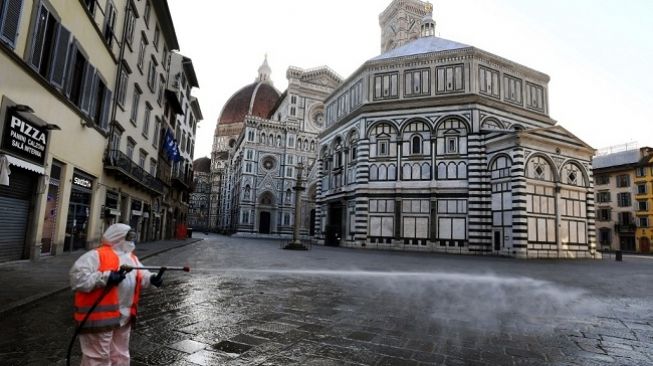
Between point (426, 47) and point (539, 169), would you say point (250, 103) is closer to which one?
point (426, 47)

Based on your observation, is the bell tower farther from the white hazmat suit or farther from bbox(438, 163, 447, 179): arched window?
the white hazmat suit

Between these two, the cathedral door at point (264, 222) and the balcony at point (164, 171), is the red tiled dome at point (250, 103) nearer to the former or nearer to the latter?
the cathedral door at point (264, 222)

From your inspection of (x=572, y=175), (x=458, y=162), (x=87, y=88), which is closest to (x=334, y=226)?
(x=458, y=162)

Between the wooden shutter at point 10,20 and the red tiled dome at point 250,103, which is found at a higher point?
the red tiled dome at point 250,103

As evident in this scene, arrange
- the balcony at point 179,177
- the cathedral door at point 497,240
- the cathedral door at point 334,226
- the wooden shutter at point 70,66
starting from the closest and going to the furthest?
the wooden shutter at point 70,66 < the cathedral door at point 497,240 < the balcony at point 179,177 < the cathedral door at point 334,226

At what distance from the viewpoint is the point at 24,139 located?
34.4 ft

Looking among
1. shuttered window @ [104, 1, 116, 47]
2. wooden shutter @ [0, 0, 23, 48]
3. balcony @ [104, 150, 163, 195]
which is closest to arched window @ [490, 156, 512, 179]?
Answer: balcony @ [104, 150, 163, 195]

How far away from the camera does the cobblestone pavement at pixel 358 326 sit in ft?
14.6

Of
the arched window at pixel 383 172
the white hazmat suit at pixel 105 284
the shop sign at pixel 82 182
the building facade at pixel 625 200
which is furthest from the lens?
the building facade at pixel 625 200

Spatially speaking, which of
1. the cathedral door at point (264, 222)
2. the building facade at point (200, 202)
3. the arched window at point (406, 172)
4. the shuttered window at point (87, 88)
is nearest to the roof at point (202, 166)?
the building facade at point (200, 202)

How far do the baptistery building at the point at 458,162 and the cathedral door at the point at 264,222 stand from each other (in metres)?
27.3

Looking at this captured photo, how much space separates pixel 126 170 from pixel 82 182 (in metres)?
3.91

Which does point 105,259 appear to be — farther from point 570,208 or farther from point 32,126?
point 570,208

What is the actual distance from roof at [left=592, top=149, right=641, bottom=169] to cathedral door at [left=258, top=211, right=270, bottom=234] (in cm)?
4785
